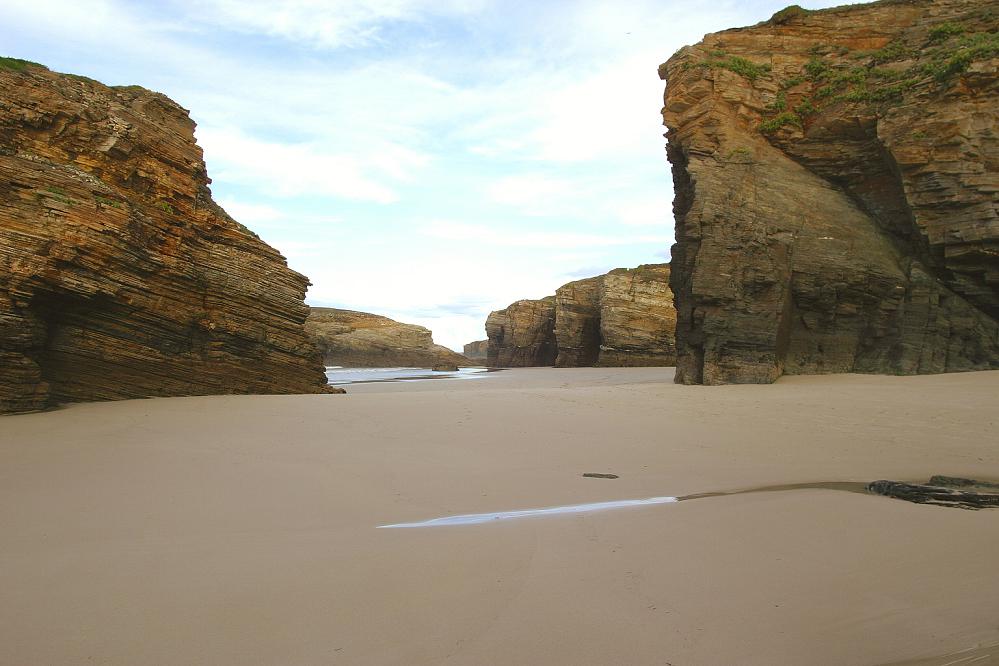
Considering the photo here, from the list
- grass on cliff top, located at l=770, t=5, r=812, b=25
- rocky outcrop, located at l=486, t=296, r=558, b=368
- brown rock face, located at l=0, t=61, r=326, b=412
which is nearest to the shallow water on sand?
brown rock face, located at l=0, t=61, r=326, b=412

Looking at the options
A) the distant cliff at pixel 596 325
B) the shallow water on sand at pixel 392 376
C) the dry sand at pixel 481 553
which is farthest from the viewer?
the distant cliff at pixel 596 325

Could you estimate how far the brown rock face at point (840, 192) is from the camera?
470 inches

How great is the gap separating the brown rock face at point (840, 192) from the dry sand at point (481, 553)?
25.2ft

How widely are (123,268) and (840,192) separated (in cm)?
1567

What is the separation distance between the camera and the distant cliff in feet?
109

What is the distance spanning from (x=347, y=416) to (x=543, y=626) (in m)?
5.60

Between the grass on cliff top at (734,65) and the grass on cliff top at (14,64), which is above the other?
the grass on cliff top at (734,65)

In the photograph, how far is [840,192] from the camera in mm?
14266

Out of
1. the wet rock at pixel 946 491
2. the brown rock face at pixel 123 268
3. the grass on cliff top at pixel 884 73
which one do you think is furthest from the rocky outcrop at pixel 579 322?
the wet rock at pixel 946 491

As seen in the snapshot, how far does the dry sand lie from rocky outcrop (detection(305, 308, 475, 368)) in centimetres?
4002

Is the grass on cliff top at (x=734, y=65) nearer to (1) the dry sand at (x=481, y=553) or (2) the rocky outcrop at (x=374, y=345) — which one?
(1) the dry sand at (x=481, y=553)

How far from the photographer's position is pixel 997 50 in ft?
38.0

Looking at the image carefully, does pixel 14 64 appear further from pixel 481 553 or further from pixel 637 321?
pixel 637 321

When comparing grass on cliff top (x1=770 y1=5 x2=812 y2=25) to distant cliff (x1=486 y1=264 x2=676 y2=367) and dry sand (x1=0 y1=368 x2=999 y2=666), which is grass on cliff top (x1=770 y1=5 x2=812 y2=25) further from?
distant cliff (x1=486 y1=264 x2=676 y2=367)
